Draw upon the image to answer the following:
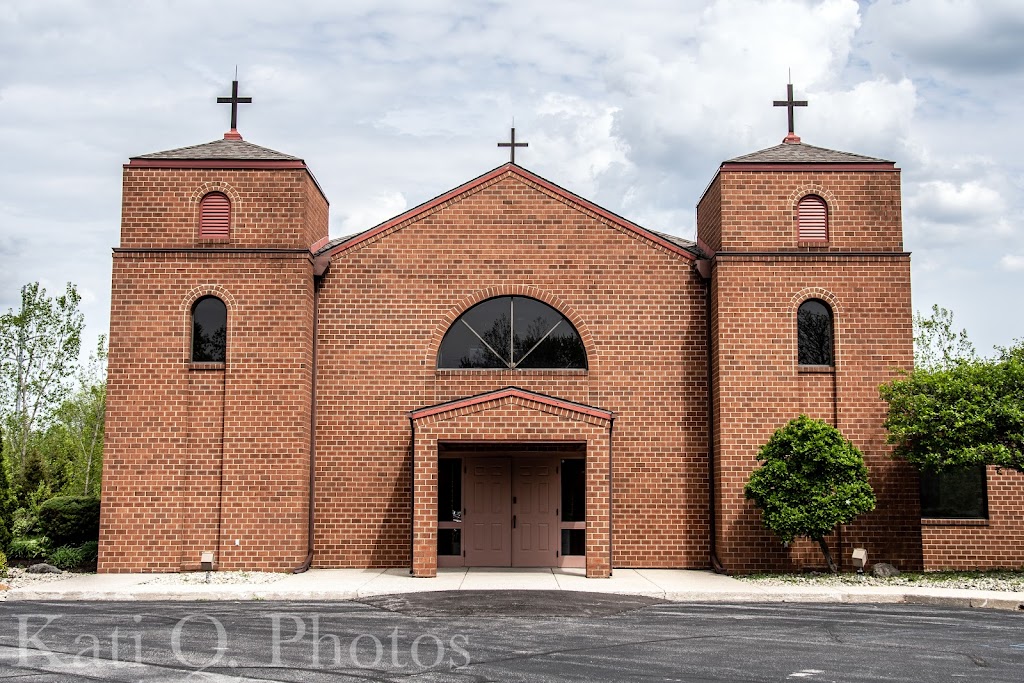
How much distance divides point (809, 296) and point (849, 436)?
2793mm

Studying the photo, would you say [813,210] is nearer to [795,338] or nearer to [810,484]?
[795,338]

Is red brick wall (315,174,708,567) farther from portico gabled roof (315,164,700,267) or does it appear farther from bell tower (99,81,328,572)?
bell tower (99,81,328,572)

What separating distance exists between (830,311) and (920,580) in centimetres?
527

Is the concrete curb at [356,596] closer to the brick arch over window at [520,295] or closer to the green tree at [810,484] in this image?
the green tree at [810,484]

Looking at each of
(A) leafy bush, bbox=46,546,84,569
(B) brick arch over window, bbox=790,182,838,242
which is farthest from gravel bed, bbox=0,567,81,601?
(B) brick arch over window, bbox=790,182,838,242

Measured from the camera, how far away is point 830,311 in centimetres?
2005

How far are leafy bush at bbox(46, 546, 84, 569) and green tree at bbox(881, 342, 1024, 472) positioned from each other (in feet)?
50.6

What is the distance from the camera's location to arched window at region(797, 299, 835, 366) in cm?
1997

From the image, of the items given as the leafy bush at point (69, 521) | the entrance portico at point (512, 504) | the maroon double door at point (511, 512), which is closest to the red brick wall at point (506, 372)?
the entrance portico at point (512, 504)

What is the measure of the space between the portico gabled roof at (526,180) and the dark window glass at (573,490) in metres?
4.75

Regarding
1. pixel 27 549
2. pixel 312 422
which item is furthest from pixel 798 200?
pixel 27 549

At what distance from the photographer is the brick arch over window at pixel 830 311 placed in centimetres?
1978

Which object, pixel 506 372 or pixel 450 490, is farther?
pixel 450 490

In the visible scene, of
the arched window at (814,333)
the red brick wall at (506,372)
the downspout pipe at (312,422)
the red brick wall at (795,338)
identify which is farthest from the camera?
the red brick wall at (506,372)
